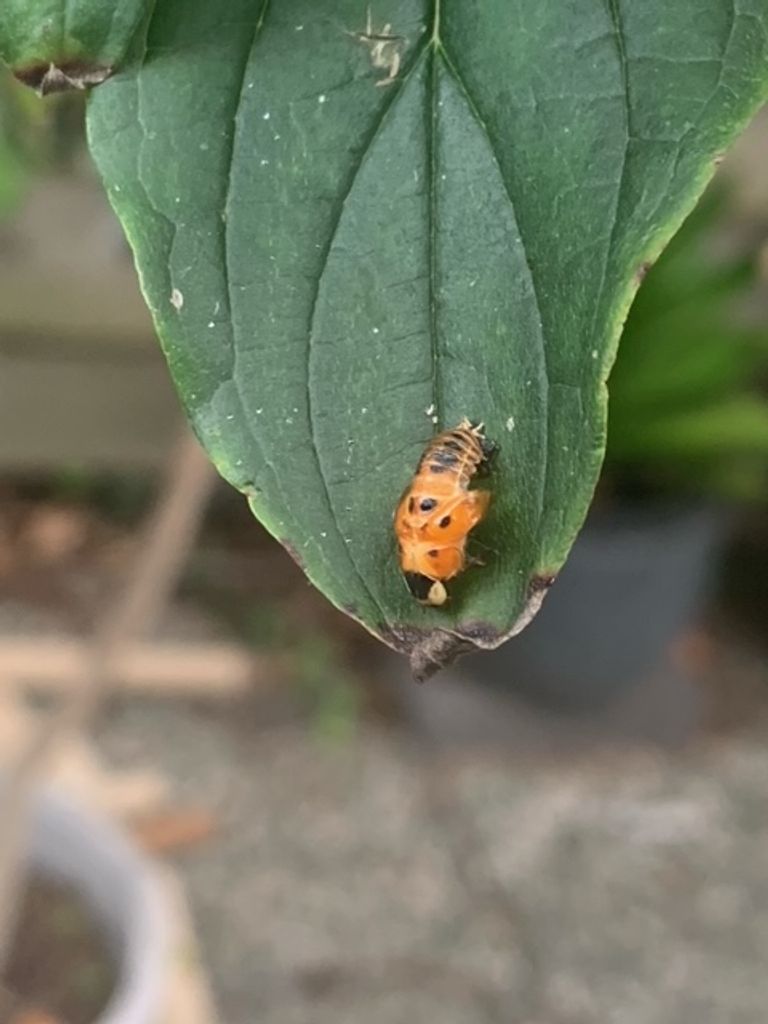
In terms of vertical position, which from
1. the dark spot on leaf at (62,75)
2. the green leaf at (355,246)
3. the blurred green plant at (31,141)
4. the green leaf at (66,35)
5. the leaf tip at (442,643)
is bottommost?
the blurred green plant at (31,141)

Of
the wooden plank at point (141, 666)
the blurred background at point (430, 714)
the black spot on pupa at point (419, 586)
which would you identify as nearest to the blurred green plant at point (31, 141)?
the blurred background at point (430, 714)

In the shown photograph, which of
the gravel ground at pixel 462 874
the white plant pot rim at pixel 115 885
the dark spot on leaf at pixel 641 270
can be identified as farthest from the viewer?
the gravel ground at pixel 462 874

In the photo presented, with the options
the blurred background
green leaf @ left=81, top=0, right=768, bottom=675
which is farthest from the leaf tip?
the blurred background

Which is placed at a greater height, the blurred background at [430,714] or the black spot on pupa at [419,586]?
the black spot on pupa at [419,586]

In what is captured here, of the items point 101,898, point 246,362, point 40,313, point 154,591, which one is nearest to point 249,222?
point 246,362

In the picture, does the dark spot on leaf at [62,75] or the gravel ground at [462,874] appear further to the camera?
the gravel ground at [462,874]

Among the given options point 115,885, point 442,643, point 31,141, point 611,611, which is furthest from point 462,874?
point 442,643

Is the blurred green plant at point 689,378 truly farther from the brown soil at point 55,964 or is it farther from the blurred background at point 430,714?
the brown soil at point 55,964

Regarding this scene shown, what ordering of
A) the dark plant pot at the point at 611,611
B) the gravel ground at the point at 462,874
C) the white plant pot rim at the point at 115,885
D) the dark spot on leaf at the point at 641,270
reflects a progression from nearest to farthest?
the dark spot on leaf at the point at 641,270
the white plant pot rim at the point at 115,885
the gravel ground at the point at 462,874
the dark plant pot at the point at 611,611
